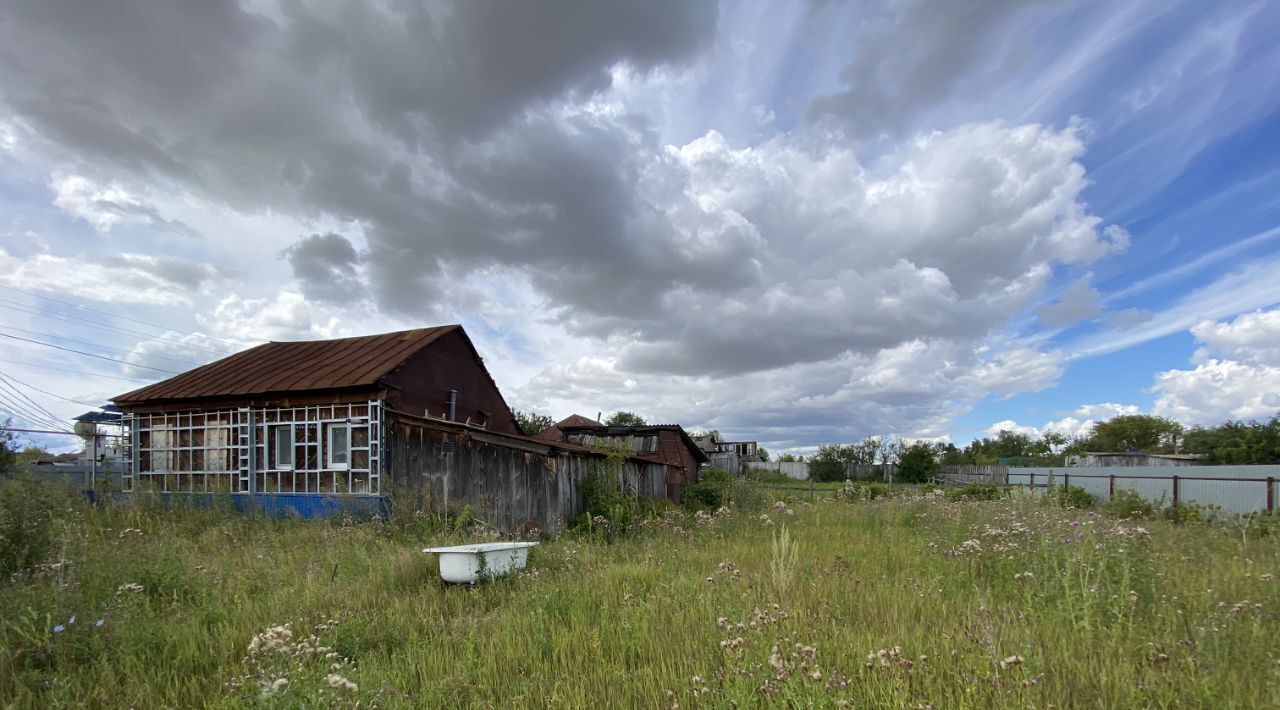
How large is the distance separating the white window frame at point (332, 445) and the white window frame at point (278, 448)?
1.21 meters

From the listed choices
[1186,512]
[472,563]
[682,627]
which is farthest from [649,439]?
[682,627]

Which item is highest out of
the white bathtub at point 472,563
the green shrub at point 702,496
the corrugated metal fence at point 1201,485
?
the white bathtub at point 472,563

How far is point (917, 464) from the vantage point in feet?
149

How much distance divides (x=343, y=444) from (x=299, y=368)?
399 centimetres

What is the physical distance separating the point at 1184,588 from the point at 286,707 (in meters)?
6.50

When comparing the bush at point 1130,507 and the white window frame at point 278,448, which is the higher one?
the white window frame at point 278,448

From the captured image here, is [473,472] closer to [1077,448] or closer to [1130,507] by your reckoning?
[1130,507]

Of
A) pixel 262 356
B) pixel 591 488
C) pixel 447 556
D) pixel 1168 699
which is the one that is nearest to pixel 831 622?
pixel 1168 699

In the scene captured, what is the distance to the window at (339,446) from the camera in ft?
48.5

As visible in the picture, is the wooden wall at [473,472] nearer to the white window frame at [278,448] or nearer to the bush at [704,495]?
the white window frame at [278,448]

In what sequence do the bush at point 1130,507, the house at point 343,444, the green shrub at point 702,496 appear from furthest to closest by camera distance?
1. the green shrub at point 702,496
2. the house at point 343,444
3. the bush at point 1130,507

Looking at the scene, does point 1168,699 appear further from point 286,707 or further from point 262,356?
point 262,356

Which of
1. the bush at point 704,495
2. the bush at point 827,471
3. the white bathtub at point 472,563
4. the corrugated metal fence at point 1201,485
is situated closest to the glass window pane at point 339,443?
the white bathtub at point 472,563

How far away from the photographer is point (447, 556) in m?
6.50
